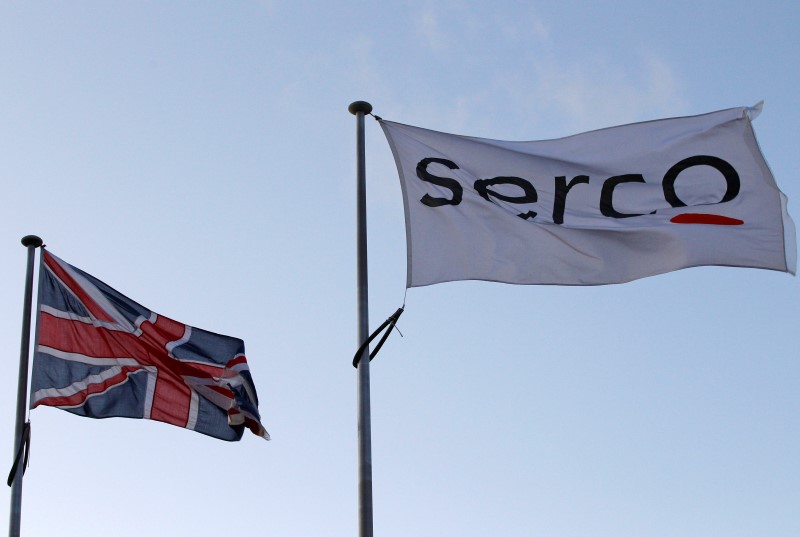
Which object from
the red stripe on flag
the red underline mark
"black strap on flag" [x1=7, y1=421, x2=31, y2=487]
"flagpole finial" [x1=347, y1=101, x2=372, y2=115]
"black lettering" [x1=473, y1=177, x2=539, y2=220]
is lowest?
"black strap on flag" [x1=7, y1=421, x2=31, y2=487]

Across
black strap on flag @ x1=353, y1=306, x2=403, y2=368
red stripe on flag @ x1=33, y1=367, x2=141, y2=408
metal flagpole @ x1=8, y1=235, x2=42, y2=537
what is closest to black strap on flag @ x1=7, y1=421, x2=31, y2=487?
metal flagpole @ x1=8, y1=235, x2=42, y2=537

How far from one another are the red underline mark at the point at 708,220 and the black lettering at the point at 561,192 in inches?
55.5

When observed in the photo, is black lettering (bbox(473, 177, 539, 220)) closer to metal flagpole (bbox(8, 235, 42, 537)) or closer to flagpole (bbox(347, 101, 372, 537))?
flagpole (bbox(347, 101, 372, 537))

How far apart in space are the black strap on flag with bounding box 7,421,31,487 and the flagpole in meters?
6.27

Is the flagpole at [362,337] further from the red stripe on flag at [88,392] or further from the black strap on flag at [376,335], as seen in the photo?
the red stripe on flag at [88,392]

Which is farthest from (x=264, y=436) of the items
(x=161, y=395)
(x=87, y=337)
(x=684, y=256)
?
(x=684, y=256)

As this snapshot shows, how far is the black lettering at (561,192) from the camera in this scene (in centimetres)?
1731

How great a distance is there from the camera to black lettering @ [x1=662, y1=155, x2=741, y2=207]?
17.3 meters

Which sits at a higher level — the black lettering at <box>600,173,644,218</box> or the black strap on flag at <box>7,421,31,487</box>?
the black lettering at <box>600,173,644,218</box>

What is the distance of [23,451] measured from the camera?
1844 cm

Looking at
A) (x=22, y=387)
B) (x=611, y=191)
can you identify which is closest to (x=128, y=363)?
(x=22, y=387)

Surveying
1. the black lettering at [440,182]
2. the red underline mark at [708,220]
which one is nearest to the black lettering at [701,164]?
the red underline mark at [708,220]

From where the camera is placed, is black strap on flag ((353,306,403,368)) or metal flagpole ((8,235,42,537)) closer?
black strap on flag ((353,306,403,368))

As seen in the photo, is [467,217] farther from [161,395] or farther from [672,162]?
[161,395]
